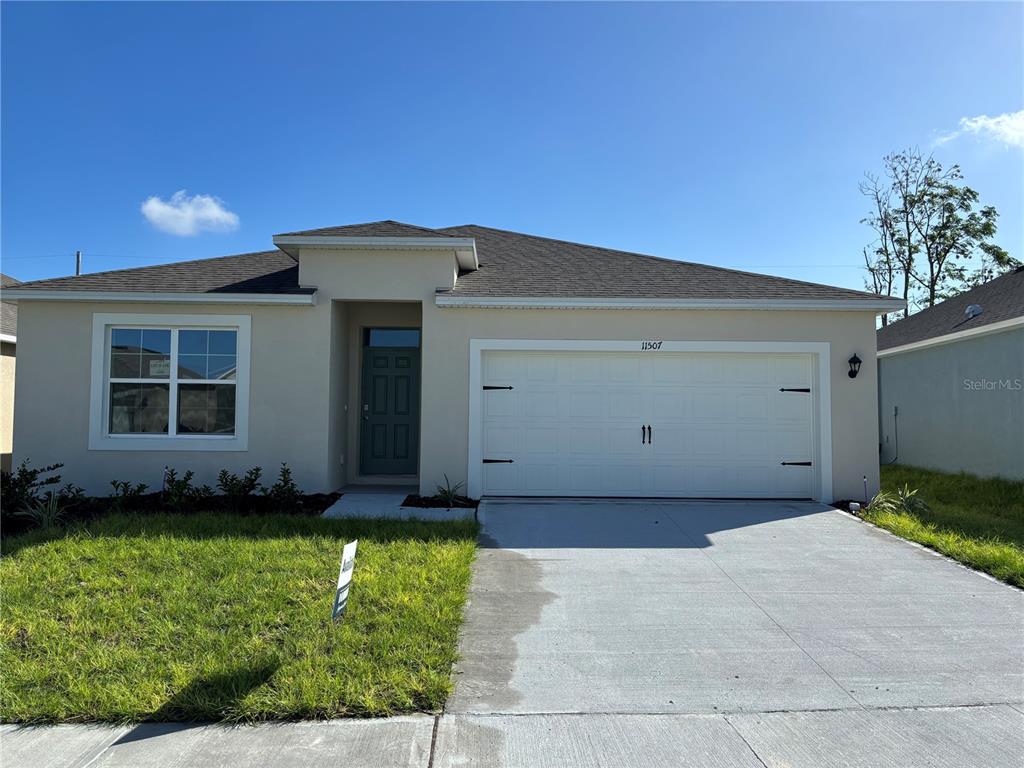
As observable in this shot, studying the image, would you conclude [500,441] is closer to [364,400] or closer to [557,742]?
[364,400]

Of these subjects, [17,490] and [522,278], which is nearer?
[17,490]

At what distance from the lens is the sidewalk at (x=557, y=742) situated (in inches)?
111

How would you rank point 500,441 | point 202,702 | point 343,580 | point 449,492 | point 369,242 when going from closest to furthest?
1. point 202,702
2. point 343,580
3. point 449,492
4. point 369,242
5. point 500,441

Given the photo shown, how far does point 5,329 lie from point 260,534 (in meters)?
9.77

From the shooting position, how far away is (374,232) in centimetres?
902

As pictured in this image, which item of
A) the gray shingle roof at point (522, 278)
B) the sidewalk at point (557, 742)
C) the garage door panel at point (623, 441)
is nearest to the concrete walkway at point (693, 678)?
the sidewalk at point (557, 742)

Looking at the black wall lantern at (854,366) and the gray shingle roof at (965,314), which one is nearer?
the black wall lantern at (854,366)

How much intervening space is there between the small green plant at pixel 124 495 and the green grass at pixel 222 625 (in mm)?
1414

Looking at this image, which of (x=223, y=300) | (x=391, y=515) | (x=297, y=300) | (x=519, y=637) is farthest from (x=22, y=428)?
A: (x=519, y=637)

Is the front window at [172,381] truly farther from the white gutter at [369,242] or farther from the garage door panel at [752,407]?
the garage door panel at [752,407]

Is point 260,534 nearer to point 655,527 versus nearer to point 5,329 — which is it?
point 655,527

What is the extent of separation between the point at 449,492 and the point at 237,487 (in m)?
2.79

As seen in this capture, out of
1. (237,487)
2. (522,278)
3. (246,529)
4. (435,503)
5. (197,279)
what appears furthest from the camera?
(522,278)

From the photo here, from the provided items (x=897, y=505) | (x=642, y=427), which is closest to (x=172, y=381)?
(x=642, y=427)
